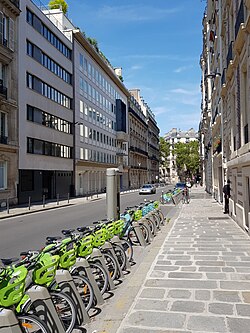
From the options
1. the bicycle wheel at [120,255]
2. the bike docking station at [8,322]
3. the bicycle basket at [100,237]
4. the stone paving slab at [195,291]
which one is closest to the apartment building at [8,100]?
the stone paving slab at [195,291]

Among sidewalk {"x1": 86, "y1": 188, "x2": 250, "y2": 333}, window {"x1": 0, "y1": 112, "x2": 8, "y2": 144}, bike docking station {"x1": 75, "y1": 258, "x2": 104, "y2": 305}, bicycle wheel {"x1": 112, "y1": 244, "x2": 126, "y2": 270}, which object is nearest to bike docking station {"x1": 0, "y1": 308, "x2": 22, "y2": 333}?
sidewalk {"x1": 86, "y1": 188, "x2": 250, "y2": 333}

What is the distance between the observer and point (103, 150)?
54.3 meters

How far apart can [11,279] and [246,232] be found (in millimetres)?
9683

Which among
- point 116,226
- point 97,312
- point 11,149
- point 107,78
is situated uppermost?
point 107,78

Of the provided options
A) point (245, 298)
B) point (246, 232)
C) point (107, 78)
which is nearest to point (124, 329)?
point (245, 298)

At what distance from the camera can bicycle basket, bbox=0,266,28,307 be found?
3420 mm

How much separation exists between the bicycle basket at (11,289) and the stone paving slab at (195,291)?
1496 mm

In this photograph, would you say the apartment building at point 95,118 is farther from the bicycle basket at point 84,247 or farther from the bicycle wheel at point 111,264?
the bicycle basket at point 84,247

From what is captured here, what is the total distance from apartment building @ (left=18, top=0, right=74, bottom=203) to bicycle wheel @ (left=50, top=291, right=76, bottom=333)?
913 inches

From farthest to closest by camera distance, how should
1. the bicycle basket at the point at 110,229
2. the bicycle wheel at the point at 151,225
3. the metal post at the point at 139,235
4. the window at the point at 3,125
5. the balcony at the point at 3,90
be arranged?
the window at the point at 3,125 → the balcony at the point at 3,90 → the bicycle wheel at the point at 151,225 → the metal post at the point at 139,235 → the bicycle basket at the point at 110,229

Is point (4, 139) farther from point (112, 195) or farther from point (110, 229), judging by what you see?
point (110, 229)

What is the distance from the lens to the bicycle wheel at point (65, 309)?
4.19m

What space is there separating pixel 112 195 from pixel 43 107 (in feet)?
81.2

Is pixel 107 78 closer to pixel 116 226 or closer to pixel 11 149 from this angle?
pixel 11 149
